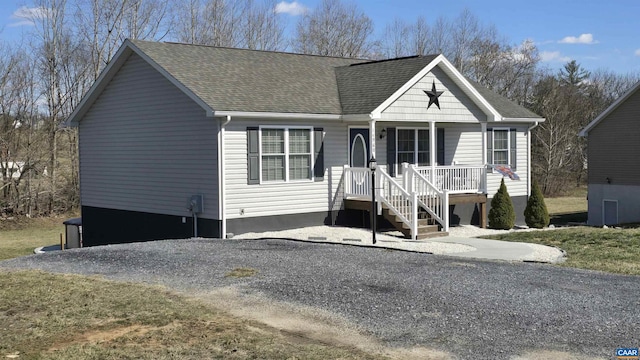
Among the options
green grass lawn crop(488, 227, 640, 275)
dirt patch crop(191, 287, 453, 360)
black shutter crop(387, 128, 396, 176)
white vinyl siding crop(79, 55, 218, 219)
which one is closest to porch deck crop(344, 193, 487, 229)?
green grass lawn crop(488, 227, 640, 275)

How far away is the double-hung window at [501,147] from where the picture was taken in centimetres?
2419

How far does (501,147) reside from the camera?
2453cm

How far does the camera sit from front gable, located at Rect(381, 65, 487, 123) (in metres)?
20.3

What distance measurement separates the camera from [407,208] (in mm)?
19266

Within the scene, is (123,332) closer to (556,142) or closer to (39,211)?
(39,211)

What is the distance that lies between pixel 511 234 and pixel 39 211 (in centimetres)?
2427

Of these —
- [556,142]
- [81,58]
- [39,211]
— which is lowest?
[39,211]

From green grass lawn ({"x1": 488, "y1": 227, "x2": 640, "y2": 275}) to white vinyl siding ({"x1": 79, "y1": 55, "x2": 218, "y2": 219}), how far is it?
826 centimetres

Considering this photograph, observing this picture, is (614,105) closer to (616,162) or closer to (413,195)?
(616,162)

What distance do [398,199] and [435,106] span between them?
11.1 feet

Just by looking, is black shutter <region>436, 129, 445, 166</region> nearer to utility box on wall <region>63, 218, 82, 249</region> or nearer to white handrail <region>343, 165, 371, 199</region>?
white handrail <region>343, 165, 371, 199</region>

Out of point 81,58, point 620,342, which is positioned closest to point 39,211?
point 81,58

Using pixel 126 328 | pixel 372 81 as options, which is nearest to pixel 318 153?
pixel 372 81

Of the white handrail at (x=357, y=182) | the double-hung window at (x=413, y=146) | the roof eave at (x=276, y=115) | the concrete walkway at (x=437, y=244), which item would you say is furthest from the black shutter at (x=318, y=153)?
the double-hung window at (x=413, y=146)
